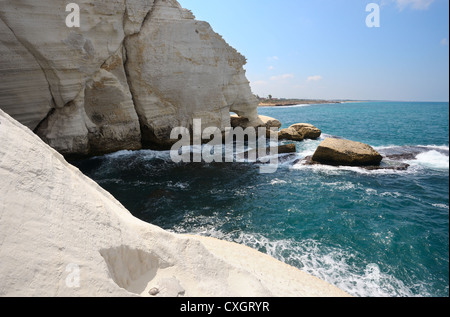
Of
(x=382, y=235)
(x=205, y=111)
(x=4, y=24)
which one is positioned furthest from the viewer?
(x=205, y=111)

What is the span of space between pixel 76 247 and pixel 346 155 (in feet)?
51.6

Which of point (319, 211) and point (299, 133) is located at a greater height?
point (299, 133)

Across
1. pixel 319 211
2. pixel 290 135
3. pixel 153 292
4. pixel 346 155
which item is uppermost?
pixel 290 135

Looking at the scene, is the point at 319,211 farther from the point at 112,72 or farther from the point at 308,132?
Result: the point at 308,132

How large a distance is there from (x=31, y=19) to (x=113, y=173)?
852 centimetres

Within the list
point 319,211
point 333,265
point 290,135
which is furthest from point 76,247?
point 290,135

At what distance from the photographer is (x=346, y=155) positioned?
50.2ft

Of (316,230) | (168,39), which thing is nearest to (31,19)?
(168,39)

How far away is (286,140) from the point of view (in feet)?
79.6

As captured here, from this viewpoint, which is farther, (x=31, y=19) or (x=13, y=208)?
(x=31, y=19)

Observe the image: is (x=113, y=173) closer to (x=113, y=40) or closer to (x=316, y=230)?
(x=113, y=40)

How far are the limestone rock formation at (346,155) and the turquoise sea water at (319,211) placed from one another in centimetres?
84

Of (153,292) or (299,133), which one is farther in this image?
(299,133)
